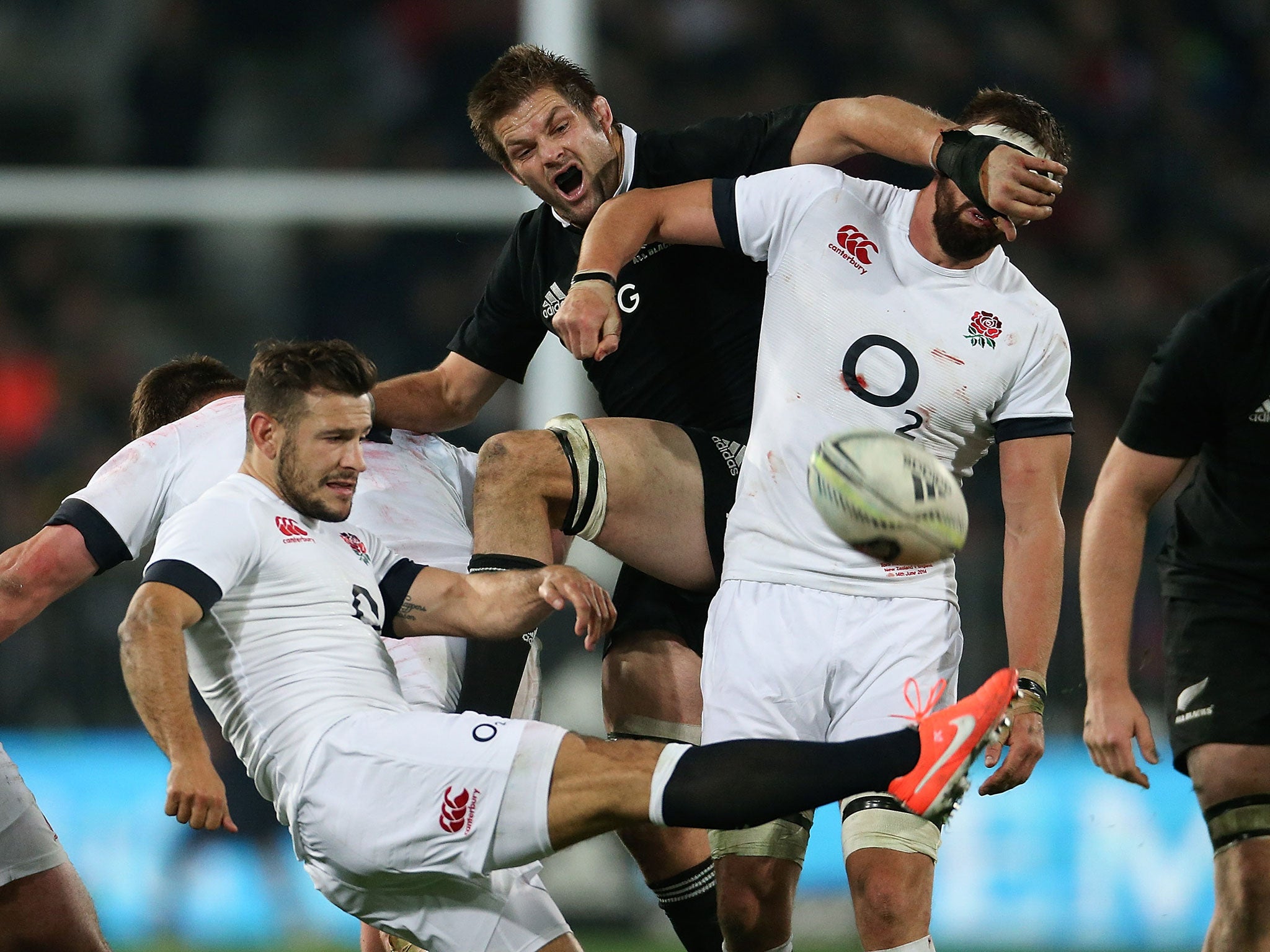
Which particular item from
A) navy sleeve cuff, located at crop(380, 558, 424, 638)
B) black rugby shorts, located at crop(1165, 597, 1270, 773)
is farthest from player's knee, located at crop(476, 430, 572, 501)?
black rugby shorts, located at crop(1165, 597, 1270, 773)

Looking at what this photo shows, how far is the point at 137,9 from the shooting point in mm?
9938

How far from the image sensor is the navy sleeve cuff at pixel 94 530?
13.4 feet

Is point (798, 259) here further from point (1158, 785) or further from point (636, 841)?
point (1158, 785)

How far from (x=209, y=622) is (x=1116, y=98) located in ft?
24.7

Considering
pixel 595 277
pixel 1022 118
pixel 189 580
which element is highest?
pixel 1022 118

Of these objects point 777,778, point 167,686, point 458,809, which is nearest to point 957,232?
point 777,778

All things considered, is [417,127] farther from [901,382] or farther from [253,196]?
[901,382]

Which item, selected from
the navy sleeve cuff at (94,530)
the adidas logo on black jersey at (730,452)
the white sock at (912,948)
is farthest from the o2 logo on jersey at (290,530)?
the white sock at (912,948)

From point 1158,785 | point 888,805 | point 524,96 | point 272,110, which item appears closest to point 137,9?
point 272,110

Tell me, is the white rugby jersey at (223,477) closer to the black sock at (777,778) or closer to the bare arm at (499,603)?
the bare arm at (499,603)

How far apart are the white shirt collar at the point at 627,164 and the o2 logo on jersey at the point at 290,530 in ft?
3.64

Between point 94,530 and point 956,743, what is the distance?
2.18 m

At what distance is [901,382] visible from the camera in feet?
12.4

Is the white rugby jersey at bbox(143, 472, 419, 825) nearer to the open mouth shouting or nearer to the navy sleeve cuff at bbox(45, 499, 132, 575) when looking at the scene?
the navy sleeve cuff at bbox(45, 499, 132, 575)
